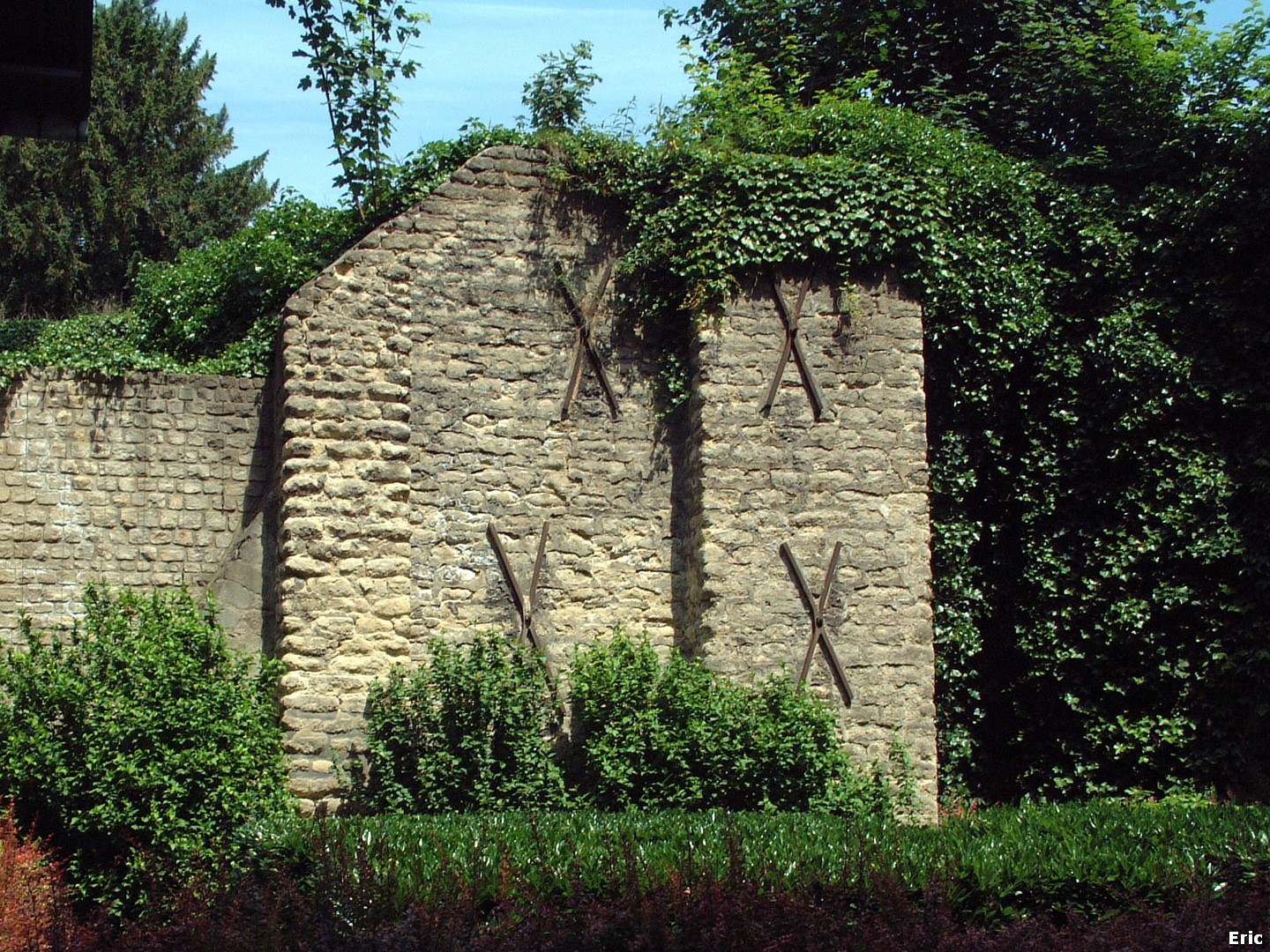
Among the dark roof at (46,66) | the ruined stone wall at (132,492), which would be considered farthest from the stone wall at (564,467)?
the dark roof at (46,66)

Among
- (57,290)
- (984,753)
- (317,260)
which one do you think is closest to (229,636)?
(317,260)

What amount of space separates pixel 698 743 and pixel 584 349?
287 cm

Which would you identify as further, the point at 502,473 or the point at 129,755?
the point at 502,473

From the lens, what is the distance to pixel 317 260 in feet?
33.2

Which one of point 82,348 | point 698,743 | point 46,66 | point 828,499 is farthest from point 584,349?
point 46,66

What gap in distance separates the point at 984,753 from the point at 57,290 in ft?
49.8

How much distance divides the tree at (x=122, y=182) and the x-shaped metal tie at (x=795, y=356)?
12790mm

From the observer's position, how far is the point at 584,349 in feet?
30.7

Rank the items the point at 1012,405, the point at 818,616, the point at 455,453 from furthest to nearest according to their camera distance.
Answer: the point at 1012,405 < the point at 455,453 < the point at 818,616

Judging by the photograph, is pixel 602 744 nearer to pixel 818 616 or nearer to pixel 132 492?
pixel 818 616

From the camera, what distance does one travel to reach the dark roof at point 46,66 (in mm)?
6543

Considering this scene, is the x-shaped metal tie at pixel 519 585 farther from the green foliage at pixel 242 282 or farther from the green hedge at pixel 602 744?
the green foliage at pixel 242 282

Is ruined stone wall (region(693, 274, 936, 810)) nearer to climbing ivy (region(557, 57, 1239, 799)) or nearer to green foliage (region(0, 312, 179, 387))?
climbing ivy (region(557, 57, 1239, 799))

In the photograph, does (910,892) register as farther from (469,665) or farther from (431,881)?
(469,665)
